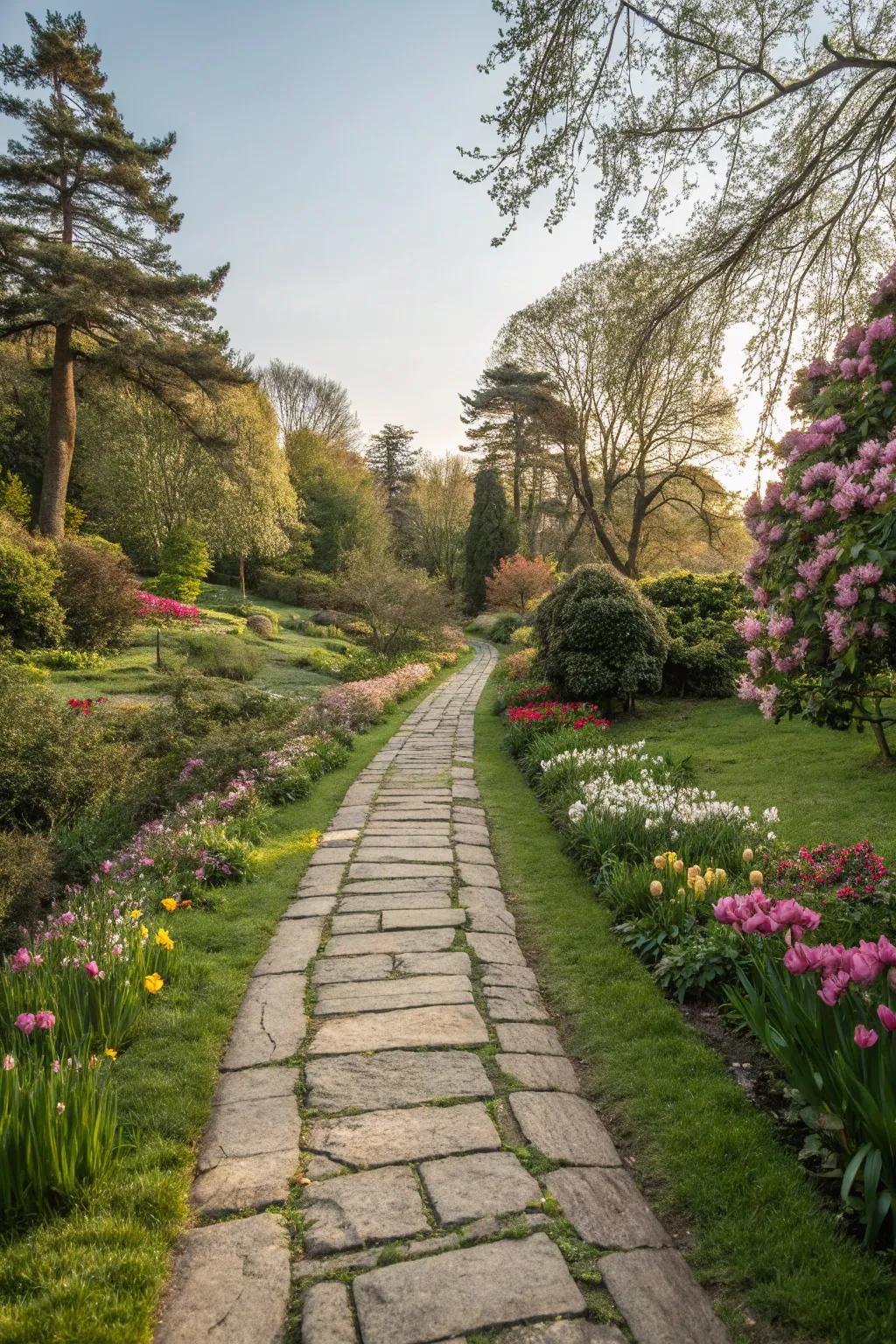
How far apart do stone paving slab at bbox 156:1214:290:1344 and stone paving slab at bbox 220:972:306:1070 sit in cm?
80

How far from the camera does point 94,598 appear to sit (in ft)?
47.8

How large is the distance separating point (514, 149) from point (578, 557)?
993 inches

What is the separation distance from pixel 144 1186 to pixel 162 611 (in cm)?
1651

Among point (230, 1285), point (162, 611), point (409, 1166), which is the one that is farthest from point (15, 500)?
point (230, 1285)

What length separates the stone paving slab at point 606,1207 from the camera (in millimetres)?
Answer: 1902

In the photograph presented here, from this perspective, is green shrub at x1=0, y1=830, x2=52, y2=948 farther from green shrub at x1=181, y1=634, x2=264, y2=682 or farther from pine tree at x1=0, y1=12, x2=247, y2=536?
pine tree at x1=0, y1=12, x2=247, y2=536

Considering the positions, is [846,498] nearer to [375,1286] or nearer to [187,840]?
[375,1286]

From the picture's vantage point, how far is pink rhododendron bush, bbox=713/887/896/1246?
1.78 meters

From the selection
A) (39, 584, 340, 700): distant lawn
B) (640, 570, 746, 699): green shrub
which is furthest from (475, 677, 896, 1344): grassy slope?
(39, 584, 340, 700): distant lawn

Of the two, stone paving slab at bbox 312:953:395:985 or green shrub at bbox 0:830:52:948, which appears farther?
green shrub at bbox 0:830:52:948

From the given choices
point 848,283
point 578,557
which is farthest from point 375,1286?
point 578,557

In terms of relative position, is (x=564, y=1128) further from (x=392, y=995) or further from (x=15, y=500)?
(x=15, y=500)

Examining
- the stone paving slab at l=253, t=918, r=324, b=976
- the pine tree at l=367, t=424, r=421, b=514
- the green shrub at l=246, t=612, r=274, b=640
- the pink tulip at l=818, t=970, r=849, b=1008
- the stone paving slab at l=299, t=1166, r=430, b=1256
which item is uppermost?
the pine tree at l=367, t=424, r=421, b=514

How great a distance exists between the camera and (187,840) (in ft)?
15.5
